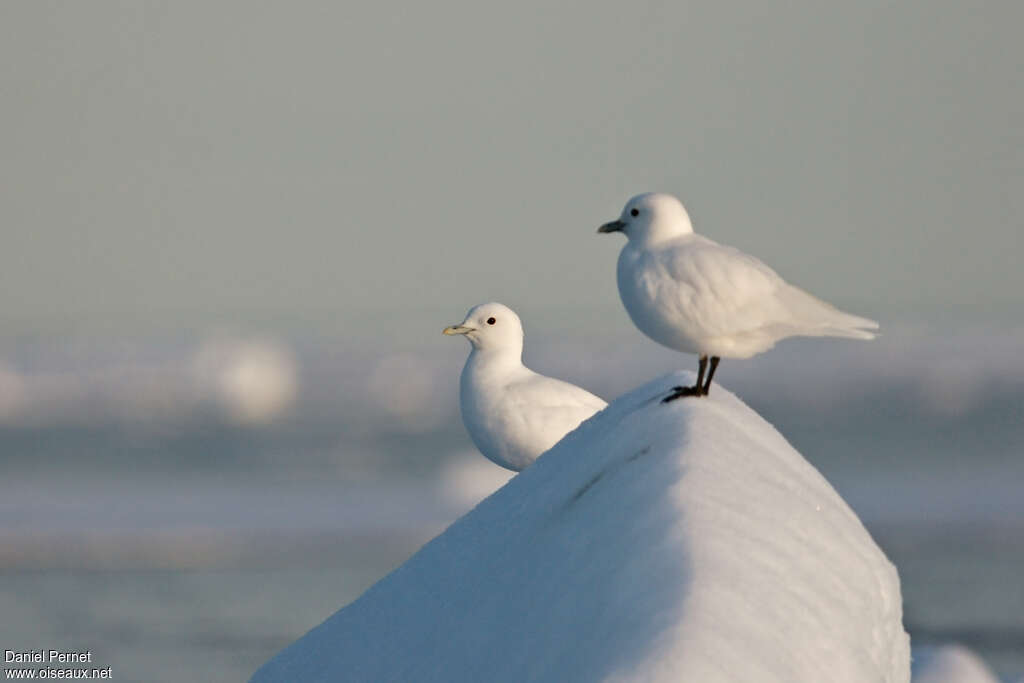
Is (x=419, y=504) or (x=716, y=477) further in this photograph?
(x=419, y=504)

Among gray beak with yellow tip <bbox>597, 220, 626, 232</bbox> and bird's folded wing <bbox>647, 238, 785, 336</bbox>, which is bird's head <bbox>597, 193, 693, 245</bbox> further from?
bird's folded wing <bbox>647, 238, 785, 336</bbox>

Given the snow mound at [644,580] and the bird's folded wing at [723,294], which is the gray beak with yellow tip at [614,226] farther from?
the snow mound at [644,580]

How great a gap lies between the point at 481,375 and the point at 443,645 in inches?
156

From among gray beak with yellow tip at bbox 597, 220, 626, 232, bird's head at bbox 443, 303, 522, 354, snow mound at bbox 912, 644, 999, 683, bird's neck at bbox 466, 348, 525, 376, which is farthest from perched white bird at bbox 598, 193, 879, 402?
bird's head at bbox 443, 303, 522, 354

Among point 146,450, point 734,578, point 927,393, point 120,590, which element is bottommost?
point 734,578

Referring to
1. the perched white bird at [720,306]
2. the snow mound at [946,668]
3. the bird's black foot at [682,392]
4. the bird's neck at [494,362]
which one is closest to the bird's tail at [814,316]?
the perched white bird at [720,306]

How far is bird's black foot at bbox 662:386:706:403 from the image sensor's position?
4.82m

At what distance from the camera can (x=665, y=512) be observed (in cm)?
356

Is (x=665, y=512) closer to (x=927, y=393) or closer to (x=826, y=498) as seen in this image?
(x=826, y=498)

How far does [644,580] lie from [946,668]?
356cm

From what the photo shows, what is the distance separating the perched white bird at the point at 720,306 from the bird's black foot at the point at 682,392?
258 mm

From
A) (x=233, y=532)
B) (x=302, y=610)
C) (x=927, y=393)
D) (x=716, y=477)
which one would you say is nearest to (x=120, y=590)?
(x=302, y=610)

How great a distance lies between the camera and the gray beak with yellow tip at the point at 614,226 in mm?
6223

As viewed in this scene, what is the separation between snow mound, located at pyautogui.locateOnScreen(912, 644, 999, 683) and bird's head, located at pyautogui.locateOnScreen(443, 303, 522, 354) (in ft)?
8.49
